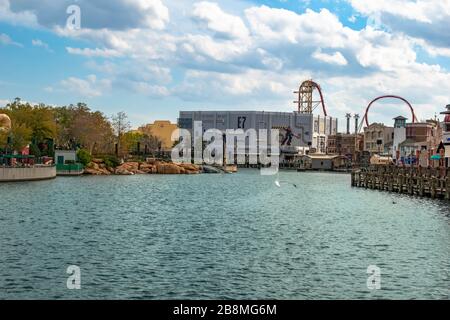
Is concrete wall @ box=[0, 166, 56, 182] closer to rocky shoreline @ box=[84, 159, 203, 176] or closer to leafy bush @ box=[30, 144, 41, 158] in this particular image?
leafy bush @ box=[30, 144, 41, 158]

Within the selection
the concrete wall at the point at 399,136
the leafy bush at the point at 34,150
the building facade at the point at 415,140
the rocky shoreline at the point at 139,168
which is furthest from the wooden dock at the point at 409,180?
the leafy bush at the point at 34,150

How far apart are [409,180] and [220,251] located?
6399 cm

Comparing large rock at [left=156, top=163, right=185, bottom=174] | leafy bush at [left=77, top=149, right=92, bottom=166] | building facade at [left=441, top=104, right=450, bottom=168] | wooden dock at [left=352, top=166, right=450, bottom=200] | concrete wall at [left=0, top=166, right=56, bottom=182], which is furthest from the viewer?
large rock at [left=156, top=163, right=185, bottom=174]

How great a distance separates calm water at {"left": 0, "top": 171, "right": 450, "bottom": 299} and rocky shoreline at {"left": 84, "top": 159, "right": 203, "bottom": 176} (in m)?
88.3

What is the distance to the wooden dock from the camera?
87.6m

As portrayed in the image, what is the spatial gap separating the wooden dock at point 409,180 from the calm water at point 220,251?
11726mm

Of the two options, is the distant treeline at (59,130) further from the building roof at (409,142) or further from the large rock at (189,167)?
the building roof at (409,142)

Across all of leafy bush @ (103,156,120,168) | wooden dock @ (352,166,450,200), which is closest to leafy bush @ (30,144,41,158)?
leafy bush @ (103,156,120,168)

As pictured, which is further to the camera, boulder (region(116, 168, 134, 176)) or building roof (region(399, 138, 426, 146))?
building roof (region(399, 138, 426, 146))

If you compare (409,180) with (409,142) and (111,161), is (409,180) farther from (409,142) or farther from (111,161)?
(111,161)

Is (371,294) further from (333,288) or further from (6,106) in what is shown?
(6,106)

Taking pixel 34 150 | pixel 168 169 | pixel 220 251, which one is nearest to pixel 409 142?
pixel 168 169

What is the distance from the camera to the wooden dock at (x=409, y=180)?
87.6m

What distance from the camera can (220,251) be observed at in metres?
42.0
